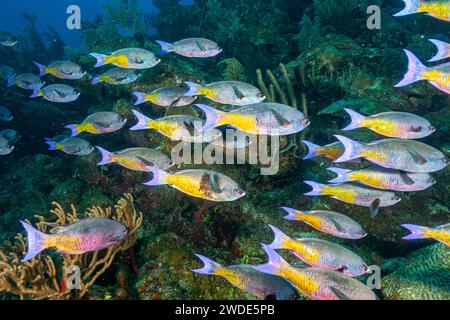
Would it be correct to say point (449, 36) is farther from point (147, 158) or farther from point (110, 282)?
point (110, 282)

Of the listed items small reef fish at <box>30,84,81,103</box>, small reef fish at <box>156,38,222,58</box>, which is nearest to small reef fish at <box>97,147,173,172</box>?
small reef fish at <box>156,38,222,58</box>

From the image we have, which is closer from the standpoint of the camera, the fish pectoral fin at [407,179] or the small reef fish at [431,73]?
the small reef fish at [431,73]

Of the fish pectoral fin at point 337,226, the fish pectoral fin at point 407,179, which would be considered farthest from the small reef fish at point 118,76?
the fish pectoral fin at point 407,179

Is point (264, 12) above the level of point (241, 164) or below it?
above

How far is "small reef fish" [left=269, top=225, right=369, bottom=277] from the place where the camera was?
303 centimetres

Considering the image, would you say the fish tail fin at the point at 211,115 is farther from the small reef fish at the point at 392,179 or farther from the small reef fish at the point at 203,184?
the small reef fish at the point at 392,179

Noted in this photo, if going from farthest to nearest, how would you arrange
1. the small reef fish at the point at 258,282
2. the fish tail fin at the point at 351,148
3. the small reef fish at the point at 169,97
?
the small reef fish at the point at 169,97 → the fish tail fin at the point at 351,148 → the small reef fish at the point at 258,282

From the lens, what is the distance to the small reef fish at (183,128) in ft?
13.7

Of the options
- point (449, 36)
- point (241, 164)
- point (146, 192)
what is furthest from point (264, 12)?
point (146, 192)

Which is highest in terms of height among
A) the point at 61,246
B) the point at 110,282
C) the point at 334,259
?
the point at 334,259

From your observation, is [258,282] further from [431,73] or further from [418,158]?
[431,73]

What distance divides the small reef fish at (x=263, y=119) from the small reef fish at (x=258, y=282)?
1526 millimetres

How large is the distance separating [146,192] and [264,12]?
834cm
